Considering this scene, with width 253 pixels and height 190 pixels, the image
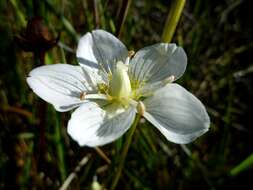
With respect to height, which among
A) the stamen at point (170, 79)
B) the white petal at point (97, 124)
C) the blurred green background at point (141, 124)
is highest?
the stamen at point (170, 79)

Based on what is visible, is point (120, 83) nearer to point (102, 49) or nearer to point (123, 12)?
point (102, 49)

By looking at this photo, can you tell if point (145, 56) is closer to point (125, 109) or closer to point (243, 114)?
point (125, 109)

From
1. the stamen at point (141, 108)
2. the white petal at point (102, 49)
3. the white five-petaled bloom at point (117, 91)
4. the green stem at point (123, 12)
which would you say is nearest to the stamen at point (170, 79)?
the white five-petaled bloom at point (117, 91)

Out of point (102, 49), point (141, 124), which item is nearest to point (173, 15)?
point (102, 49)

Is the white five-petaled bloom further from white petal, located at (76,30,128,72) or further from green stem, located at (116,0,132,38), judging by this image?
green stem, located at (116,0,132,38)

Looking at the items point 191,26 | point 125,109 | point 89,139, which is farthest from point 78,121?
point 191,26

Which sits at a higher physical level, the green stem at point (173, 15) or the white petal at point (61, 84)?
the green stem at point (173, 15)

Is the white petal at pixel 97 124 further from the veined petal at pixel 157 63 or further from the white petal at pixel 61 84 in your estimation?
the veined petal at pixel 157 63
